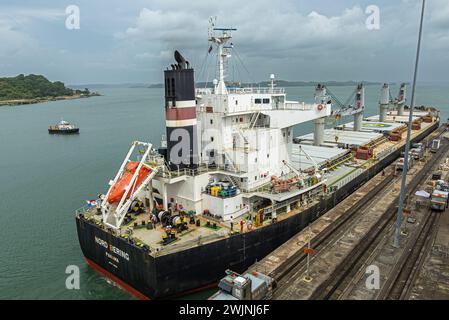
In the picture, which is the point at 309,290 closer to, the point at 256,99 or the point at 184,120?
the point at 184,120

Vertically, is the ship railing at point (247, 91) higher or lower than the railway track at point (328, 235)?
higher

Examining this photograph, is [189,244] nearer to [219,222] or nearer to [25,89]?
[219,222]

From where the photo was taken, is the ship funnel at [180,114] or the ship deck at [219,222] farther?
the ship funnel at [180,114]

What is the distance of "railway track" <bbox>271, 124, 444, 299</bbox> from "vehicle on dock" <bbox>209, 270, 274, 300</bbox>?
28.8 inches

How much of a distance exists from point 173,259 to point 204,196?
4758mm

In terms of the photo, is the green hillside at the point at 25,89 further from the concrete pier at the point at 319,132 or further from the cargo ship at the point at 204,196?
the cargo ship at the point at 204,196

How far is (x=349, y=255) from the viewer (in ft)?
51.0

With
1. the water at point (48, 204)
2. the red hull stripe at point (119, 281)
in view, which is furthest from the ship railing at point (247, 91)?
the water at point (48, 204)

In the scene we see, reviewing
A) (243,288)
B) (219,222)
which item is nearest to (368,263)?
(243,288)

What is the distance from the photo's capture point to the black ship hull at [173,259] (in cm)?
1411

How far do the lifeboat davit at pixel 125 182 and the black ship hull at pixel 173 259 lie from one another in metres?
1.83

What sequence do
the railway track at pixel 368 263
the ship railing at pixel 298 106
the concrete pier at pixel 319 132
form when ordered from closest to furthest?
1. the railway track at pixel 368 263
2. the ship railing at pixel 298 106
3. the concrete pier at pixel 319 132

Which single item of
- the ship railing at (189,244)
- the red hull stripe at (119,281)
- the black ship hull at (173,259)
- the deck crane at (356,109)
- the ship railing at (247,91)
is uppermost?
the ship railing at (247,91)
